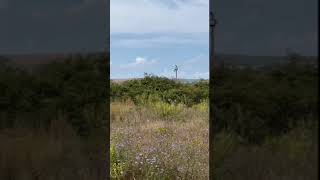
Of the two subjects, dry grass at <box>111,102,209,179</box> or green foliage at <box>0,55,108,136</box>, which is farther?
dry grass at <box>111,102,209,179</box>

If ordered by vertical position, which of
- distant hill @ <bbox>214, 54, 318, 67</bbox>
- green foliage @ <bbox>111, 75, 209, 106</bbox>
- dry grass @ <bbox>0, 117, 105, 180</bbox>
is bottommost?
dry grass @ <bbox>0, 117, 105, 180</bbox>

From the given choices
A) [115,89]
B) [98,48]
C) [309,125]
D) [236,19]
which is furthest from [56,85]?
[115,89]

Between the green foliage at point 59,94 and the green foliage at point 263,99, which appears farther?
the green foliage at point 59,94

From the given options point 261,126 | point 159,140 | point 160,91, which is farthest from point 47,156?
point 160,91

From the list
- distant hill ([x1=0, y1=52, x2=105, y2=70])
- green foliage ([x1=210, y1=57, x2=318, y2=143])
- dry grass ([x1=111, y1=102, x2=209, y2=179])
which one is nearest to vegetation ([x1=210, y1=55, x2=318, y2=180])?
green foliage ([x1=210, y1=57, x2=318, y2=143])

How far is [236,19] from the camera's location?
234 cm

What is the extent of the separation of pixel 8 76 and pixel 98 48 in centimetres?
51

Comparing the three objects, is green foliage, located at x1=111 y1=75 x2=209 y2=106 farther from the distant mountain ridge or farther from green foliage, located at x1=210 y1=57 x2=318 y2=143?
green foliage, located at x1=210 y1=57 x2=318 y2=143

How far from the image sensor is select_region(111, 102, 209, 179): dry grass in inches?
143

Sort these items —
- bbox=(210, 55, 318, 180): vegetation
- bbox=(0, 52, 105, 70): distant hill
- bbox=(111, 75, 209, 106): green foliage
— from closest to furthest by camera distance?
bbox=(210, 55, 318, 180): vegetation < bbox=(0, 52, 105, 70): distant hill < bbox=(111, 75, 209, 106): green foliage

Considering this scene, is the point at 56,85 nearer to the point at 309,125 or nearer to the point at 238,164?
the point at 238,164

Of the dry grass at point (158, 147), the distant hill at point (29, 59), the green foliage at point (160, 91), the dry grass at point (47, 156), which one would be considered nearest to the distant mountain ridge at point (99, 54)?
the distant hill at point (29, 59)

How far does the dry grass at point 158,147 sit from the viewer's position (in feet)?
11.9

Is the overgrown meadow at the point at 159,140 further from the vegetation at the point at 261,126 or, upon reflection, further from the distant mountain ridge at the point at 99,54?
the distant mountain ridge at the point at 99,54
